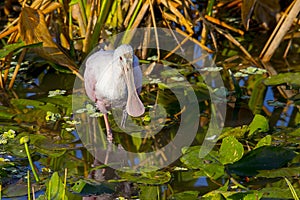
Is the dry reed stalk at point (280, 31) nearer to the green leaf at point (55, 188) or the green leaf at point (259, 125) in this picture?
the green leaf at point (259, 125)

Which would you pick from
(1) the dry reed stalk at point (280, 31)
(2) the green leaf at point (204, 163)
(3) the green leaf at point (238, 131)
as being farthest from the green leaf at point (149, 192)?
(1) the dry reed stalk at point (280, 31)

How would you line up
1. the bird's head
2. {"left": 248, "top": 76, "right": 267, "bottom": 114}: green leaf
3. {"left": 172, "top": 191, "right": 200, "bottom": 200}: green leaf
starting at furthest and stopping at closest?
{"left": 248, "top": 76, "right": 267, "bottom": 114}: green leaf, the bird's head, {"left": 172, "top": 191, "right": 200, "bottom": 200}: green leaf

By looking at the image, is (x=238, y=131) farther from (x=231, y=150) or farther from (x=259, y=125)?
(x=231, y=150)

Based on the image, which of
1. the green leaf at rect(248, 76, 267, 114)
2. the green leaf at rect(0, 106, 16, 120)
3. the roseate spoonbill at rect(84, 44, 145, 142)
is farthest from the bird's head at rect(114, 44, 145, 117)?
the green leaf at rect(248, 76, 267, 114)

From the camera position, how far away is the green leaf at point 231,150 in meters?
2.71

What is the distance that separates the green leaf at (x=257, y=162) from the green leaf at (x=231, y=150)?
78 millimetres

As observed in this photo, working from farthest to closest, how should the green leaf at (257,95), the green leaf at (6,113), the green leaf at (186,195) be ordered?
the green leaf at (257,95), the green leaf at (6,113), the green leaf at (186,195)

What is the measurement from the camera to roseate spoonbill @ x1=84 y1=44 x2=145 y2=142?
3.19 metres

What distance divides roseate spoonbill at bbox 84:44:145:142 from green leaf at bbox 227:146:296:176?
58 centimetres

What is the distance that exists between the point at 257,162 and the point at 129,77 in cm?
76

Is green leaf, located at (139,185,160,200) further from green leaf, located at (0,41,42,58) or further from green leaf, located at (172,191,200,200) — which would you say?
green leaf, located at (0,41,42,58)

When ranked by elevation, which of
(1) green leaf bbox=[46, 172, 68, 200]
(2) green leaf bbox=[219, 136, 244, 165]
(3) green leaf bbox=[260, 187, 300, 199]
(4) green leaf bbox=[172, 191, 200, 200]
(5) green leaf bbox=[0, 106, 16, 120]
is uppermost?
(1) green leaf bbox=[46, 172, 68, 200]

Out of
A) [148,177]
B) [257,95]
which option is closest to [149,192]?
[148,177]

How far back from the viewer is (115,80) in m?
3.25
